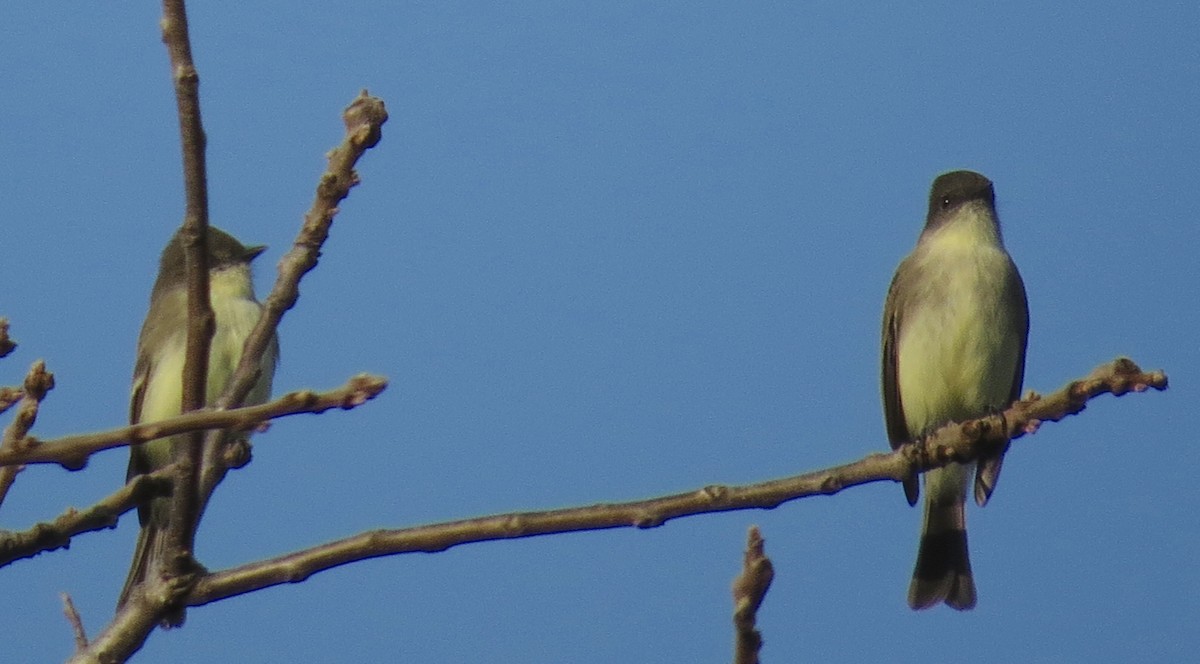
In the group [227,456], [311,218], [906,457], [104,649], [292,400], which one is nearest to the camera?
[292,400]

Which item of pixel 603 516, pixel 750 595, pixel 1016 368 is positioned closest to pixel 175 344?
pixel 1016 368

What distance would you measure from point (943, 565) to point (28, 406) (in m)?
3.78

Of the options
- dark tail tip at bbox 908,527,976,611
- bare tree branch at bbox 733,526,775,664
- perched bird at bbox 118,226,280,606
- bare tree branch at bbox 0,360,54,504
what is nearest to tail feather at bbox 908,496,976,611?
dark tail tip at bbox 908,527,976,611

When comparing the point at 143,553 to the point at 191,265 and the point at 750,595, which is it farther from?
the point at 750,595

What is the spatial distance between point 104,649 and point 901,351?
3.86 meters

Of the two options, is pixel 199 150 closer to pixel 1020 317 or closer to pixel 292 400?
pixel 292 400

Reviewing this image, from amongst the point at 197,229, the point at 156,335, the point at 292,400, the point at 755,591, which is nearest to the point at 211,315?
the point at 197,229

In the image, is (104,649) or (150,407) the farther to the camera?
(150,407)

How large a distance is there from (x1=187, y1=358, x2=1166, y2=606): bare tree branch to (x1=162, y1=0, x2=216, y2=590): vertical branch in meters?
0.09

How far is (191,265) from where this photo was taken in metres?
1.92

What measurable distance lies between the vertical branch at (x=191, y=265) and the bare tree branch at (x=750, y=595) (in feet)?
2.12

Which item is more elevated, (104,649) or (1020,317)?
(1020,317)

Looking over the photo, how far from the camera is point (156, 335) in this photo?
20.1ft

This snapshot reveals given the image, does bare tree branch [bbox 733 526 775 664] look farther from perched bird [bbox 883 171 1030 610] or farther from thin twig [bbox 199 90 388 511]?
perched bird [bbox 883 171 1030 610]
